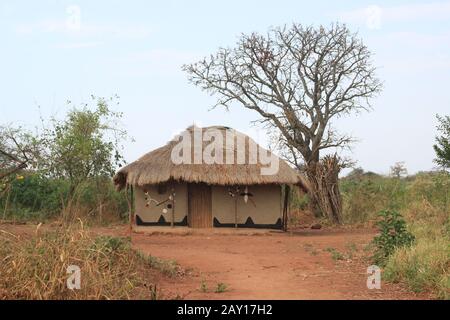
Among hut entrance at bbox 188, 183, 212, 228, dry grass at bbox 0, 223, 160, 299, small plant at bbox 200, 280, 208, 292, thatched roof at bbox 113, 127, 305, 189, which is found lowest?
small plant at bbox 200, 280, 208, 292

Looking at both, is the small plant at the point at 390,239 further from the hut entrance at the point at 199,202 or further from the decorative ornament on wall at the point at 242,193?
the hut entrance at the point at 199,202

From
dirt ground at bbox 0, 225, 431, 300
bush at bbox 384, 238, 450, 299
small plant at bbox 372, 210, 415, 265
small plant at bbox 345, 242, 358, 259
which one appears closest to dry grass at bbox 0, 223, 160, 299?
dirt ground at bbox 0, 225, 431, 300

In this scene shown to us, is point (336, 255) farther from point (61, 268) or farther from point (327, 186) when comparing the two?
point (327, 186)

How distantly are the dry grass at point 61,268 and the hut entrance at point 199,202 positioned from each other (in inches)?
327

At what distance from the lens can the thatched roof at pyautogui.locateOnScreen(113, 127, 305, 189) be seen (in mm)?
14086

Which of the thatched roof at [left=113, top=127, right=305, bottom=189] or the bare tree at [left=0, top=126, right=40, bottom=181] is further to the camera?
the thatched roof at [left=113, top=127, right=305, bottom=189]

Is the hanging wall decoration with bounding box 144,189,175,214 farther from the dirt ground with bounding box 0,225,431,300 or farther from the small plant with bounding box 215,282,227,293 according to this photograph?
the small plant with bounding box 215,282,227,293

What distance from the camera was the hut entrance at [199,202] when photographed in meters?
14.7

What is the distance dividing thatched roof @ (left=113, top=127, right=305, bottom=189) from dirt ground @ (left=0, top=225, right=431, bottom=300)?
1.63m

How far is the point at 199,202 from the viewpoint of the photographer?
1473 cm

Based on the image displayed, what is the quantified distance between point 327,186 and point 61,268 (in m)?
12.8

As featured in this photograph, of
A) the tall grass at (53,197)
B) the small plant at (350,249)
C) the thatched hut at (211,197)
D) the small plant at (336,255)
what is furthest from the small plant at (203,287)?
the tall grass at (53,197)

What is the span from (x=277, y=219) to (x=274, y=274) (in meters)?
7.33

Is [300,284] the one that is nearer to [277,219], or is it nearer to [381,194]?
[277,219]
